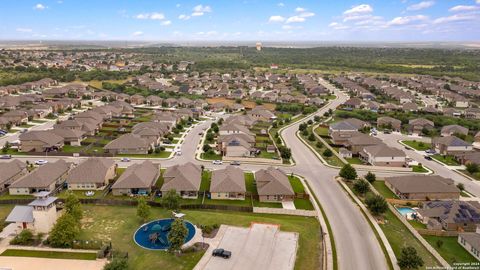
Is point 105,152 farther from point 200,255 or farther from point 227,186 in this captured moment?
point 200,255

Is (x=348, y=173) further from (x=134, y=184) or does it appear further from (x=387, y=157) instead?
(x=134, y=184)

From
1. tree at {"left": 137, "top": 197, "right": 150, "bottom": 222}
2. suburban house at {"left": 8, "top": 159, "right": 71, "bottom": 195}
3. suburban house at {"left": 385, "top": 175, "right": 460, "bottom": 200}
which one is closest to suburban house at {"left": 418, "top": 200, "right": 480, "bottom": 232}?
suburban house at {"left": 385, "top": 175, "right": 460, "bottom": 200}

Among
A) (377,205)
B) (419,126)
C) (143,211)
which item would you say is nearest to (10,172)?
(143,211)

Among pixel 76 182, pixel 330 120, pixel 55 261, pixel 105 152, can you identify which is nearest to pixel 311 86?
pixel 330 120

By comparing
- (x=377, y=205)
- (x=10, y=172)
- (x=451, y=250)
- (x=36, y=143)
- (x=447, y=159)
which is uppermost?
(x=36, y=143)

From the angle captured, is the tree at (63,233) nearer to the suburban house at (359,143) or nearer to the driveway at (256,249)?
the driveway at (256,249)

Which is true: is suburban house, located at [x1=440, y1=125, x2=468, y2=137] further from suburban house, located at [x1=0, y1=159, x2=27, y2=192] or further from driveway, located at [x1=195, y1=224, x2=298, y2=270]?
suburban house, located at [x1=0, y1=159, x2=27, y2=192]
